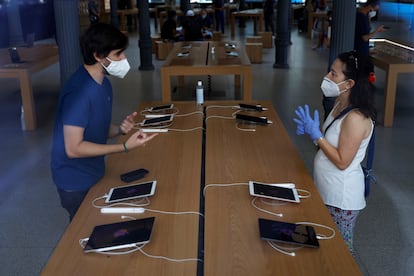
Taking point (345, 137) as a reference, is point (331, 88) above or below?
above

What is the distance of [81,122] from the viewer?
252 centimetres

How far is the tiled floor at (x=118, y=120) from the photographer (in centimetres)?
359

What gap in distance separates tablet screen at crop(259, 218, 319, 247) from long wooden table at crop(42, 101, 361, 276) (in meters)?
0.04

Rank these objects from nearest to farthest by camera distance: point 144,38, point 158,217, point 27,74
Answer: point 158,217 < point 27,74 < point 144,38

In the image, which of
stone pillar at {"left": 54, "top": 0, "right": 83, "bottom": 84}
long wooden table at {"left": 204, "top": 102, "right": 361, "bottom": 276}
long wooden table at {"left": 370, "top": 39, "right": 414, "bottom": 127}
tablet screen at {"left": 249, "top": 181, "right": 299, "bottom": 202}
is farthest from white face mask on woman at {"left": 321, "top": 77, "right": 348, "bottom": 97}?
long wooden table at {"left": 370, "top": 39, "right": 414, "bottom": 127}

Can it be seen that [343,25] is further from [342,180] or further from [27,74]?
[27,74]

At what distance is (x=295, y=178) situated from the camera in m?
2.90

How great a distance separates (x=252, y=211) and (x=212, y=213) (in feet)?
0.64

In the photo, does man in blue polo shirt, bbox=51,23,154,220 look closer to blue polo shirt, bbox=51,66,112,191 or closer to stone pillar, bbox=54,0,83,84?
blue polo shirt, bbox=51,66,112,191

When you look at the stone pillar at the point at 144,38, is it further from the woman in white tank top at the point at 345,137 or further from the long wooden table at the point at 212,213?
the woman in white tank top at the point at 345,137

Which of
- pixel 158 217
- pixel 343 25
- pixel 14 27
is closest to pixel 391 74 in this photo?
pixel 343 25

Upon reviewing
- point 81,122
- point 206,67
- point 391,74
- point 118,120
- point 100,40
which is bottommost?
point 118,120

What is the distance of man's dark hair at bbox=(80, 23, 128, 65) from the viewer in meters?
2.53

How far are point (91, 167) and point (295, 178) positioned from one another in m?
1.15
